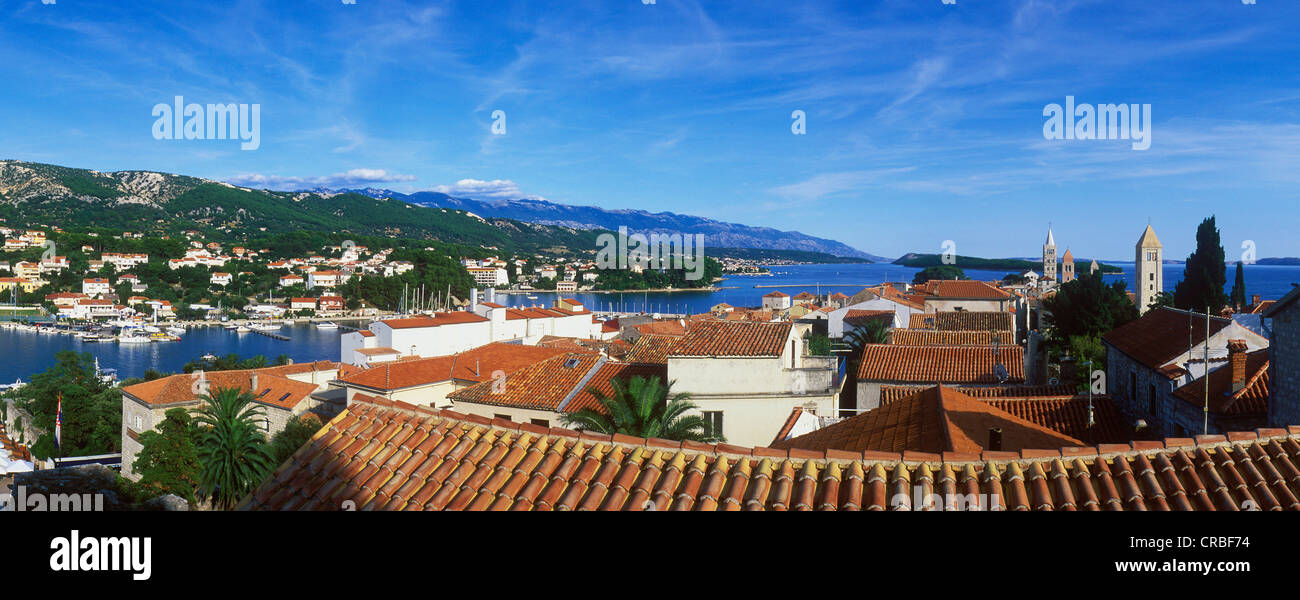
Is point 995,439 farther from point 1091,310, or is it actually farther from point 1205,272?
point 1205,272

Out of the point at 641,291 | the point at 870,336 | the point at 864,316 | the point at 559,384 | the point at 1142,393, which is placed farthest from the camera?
the point at 641,291

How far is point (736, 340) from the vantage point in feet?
57.9

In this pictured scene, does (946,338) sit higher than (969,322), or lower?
lower

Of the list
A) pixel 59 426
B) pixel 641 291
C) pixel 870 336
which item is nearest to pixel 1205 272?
pixel 870 336

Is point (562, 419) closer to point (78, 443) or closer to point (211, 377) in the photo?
point (211, 377)

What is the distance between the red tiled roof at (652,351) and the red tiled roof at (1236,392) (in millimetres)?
10711

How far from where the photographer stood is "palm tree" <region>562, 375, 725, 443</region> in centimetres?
1458

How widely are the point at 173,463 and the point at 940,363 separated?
2009cm

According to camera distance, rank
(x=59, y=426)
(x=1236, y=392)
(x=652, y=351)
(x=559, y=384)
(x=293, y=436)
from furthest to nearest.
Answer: (x=59, y=426), (x=652, y=351), (x=293, y=436), (x=559, y=384), (x=1236, y=392)

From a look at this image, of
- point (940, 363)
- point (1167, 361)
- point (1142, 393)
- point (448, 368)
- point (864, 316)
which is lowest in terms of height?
point (448, 368)

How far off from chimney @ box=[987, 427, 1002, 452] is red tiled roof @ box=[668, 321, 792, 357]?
7.99 metres

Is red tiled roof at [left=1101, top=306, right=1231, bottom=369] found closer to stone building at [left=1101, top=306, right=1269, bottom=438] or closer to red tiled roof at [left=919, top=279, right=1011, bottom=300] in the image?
stone building at [left=1101, top=306, right=1269, bottom=438]
